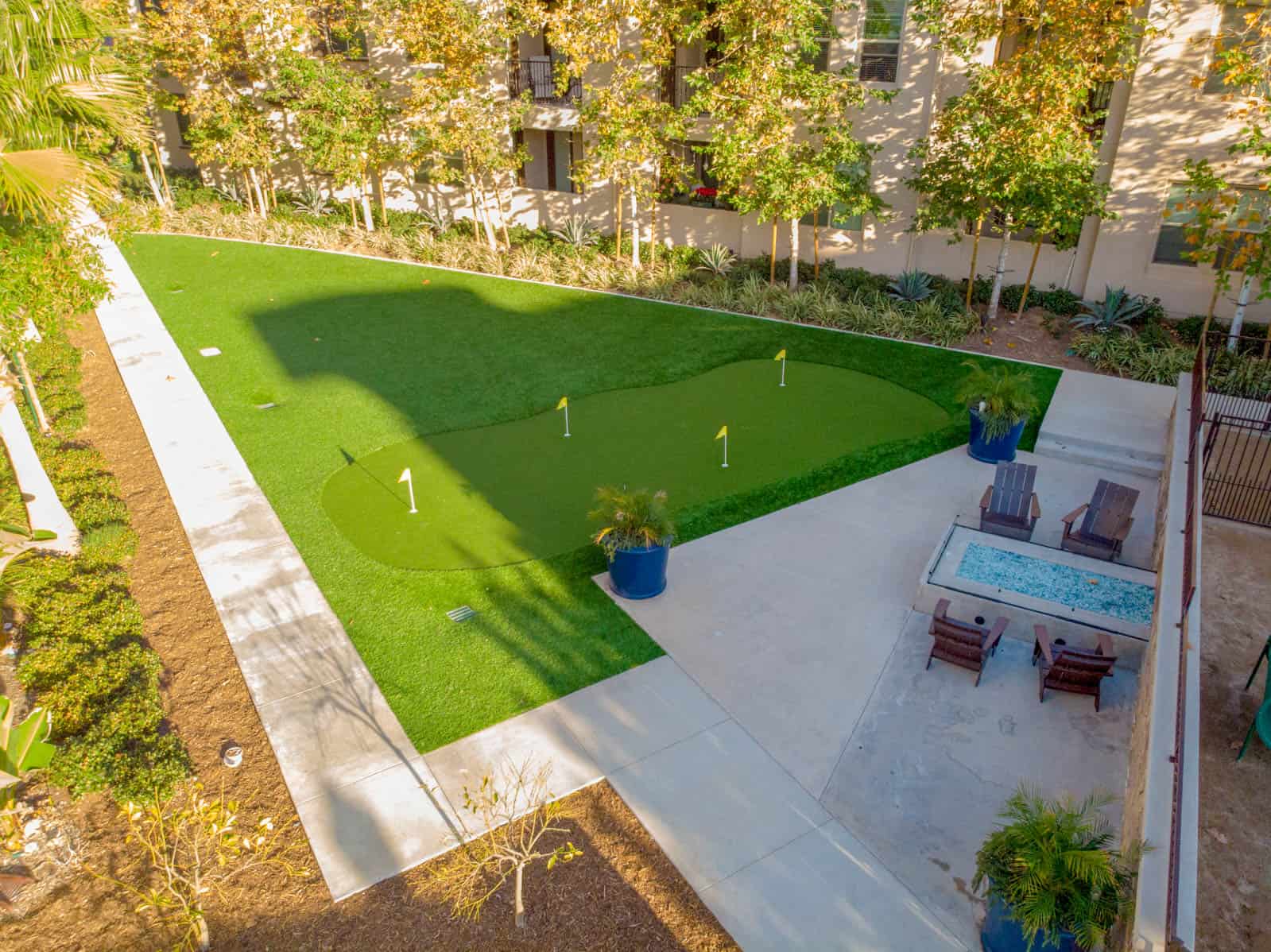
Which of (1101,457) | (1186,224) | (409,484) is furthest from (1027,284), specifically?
(409,484)

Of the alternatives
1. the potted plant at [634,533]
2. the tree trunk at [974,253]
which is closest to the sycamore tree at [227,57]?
the tree trunk at [974,253]

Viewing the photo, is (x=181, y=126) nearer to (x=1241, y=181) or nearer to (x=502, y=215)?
(x=502, y=215)

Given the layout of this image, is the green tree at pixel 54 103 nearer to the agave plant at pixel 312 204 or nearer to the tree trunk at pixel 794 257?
the tree trunk at pixel 794 257

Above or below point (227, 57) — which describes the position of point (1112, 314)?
below

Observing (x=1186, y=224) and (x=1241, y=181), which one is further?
(x=1241, y=181)

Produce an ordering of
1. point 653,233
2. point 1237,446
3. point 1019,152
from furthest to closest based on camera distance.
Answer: point 653,233 → point 1019,152 → point 1237,446

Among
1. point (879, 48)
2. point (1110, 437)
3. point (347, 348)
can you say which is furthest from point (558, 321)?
point (1110, 437)

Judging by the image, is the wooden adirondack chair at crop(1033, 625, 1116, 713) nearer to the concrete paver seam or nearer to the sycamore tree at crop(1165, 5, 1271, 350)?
the concrete paver seam

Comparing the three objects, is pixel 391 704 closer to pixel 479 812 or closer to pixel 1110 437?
pixel 479 812
